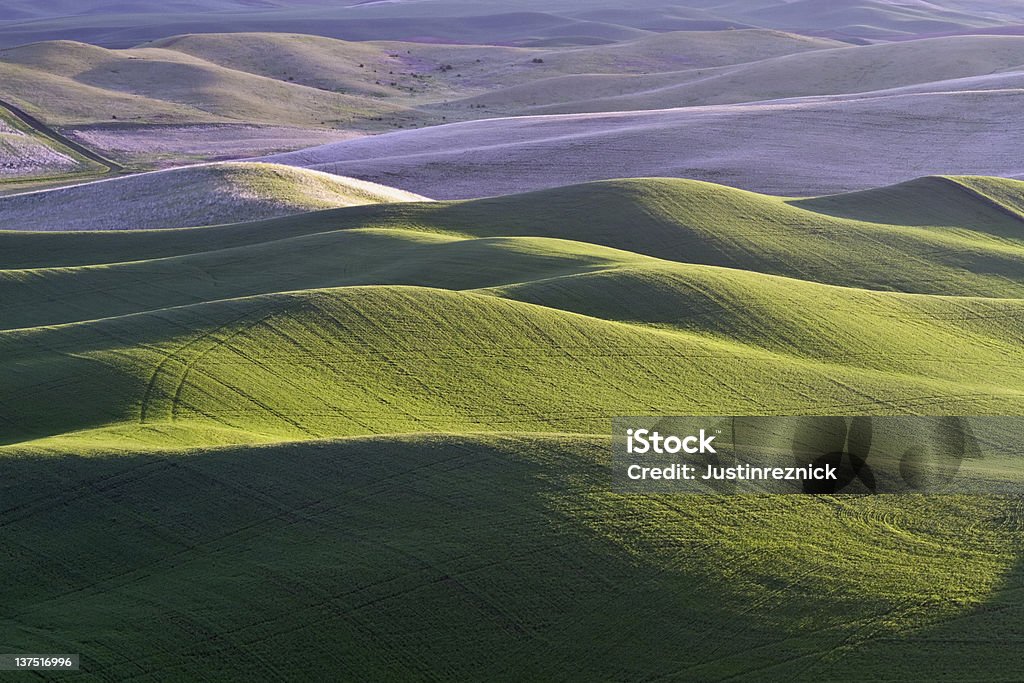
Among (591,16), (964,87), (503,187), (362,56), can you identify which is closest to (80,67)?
(362,56)

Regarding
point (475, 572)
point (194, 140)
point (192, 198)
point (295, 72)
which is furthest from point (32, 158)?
point (475, 572)

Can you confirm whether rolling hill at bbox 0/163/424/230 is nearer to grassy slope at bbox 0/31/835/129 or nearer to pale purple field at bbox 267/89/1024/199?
pale purple field at bbox 267/89/1024/199

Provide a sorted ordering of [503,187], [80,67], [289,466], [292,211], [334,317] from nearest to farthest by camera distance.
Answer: [289,466], [334,317], [292,211], [503,187], [80,67]

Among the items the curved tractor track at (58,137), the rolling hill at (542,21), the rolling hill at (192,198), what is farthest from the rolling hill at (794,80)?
the rolling hill at (542,21)

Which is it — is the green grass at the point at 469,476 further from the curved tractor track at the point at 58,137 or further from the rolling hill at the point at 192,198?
the curved tractor track at the point at 58,137

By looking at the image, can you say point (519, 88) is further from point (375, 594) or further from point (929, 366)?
point (375, 594)

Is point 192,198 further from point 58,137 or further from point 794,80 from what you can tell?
point 794,80
